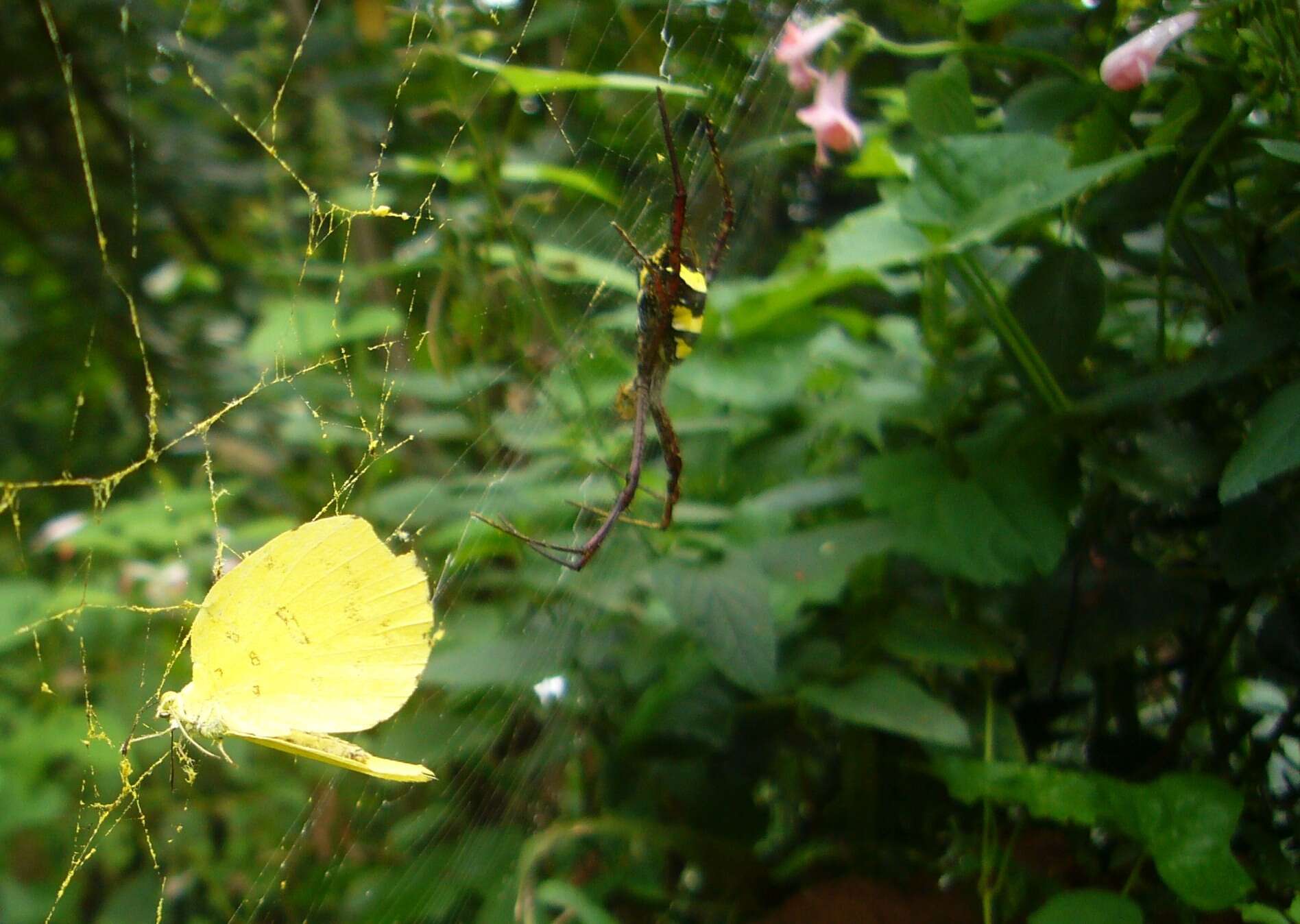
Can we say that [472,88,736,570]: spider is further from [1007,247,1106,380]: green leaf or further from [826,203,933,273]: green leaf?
[1007,247,1106,380]: green leaf

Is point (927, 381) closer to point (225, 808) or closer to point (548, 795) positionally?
point (548, 795)

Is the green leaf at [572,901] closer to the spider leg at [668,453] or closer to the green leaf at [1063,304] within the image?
the spider leg at [668,453]

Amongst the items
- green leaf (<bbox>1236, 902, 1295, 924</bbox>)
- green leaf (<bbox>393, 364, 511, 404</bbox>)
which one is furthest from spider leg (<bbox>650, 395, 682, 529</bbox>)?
green leaf (<bbox>1236, 902, 1295, 924</bbox>)

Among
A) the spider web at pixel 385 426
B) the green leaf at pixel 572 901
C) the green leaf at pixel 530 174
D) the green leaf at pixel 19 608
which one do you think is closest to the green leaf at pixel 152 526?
the spider web at pixel 385 426

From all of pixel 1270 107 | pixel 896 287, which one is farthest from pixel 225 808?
pixel 1270 107

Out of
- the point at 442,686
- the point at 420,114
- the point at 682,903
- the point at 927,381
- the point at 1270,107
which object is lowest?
the point at 682,903
